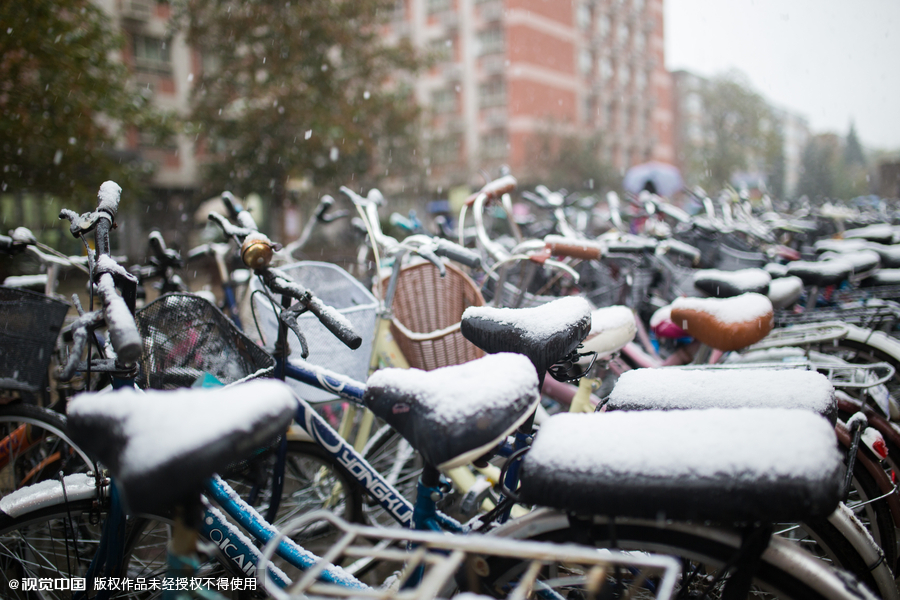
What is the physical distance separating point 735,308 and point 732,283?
2.00ft

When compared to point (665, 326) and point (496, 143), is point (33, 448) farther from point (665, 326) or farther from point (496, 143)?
point (496, 143)

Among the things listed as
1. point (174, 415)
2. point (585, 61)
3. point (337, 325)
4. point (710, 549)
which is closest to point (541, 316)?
point (337, 325)

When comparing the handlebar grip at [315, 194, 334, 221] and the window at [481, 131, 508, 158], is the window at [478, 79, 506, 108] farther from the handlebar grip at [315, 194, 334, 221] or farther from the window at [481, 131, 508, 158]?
the handlebar grip at [315, 194, 334, 221]

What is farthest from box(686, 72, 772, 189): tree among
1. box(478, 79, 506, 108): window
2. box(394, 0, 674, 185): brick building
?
box(478, 79, 506, 108): window

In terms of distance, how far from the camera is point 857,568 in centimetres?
132

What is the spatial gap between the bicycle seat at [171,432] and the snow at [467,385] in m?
Result: 0.27

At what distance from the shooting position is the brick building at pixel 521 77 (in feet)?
105

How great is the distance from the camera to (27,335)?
209cm

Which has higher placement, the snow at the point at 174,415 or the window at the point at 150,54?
the window at the point at 150,54

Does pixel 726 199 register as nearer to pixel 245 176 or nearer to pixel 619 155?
pixel 245 176

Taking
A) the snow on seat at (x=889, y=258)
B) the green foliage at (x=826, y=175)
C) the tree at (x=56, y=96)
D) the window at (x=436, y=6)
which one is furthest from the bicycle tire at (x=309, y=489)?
the window at (x=436, y=6)

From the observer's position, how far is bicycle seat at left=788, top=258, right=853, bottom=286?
10.5ft

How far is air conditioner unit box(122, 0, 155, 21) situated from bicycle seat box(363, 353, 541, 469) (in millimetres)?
25633

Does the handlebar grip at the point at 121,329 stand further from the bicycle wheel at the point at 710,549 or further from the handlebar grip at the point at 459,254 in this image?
the handlebar grip at the point at 459,254
